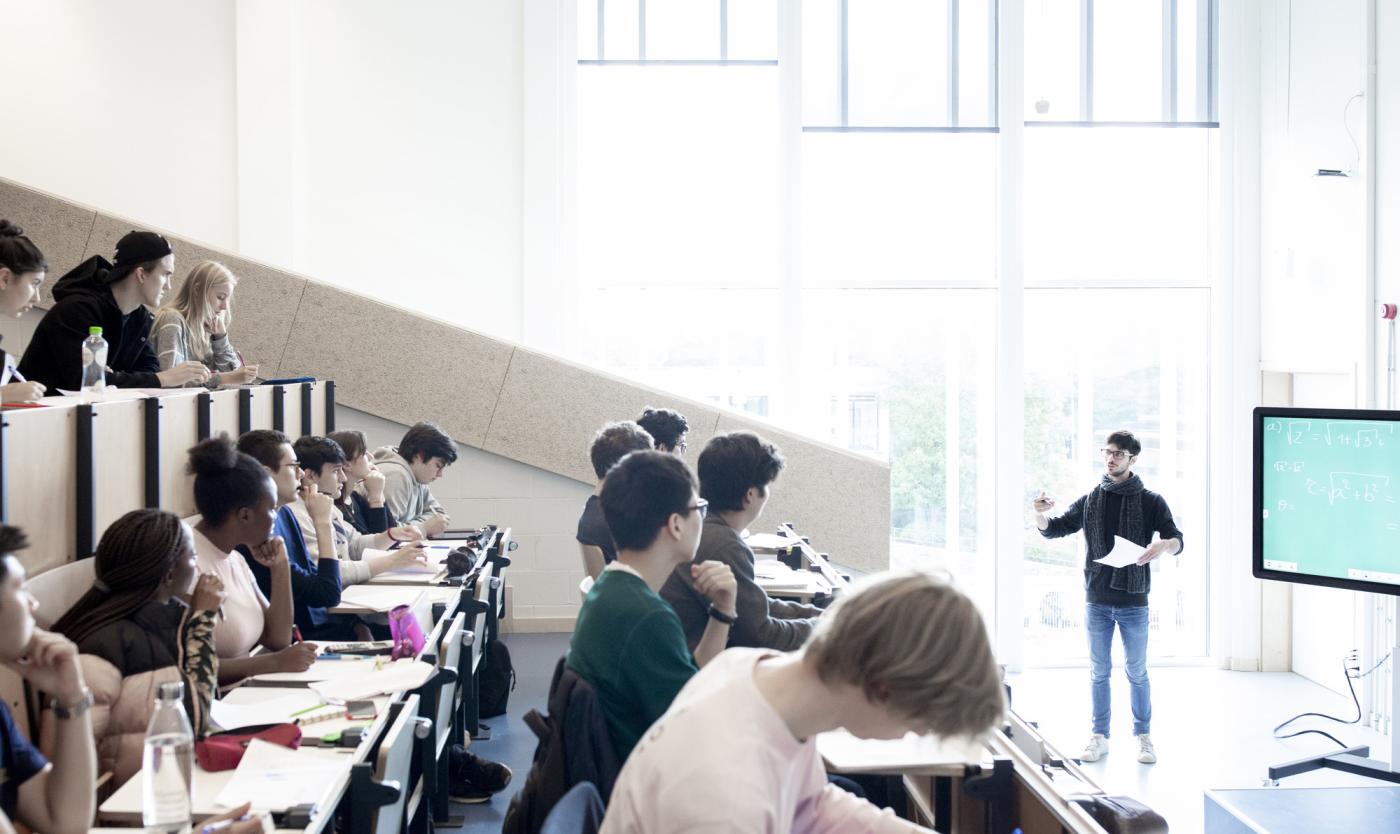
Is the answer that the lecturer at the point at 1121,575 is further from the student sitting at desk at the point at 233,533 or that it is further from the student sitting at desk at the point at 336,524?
the student sitting at desk at the point at 233,533

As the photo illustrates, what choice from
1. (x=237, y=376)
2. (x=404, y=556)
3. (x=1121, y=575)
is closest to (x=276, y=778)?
(x=404, y=556)

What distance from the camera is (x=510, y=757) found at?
16.1ft

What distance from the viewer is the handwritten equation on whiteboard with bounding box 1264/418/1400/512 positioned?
16.9ft

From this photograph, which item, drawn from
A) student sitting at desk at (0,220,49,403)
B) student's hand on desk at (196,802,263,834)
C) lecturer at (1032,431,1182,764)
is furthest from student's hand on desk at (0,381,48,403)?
lecturer at (1032,431,1182,764)

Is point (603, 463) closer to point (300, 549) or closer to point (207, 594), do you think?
point (300, 549)

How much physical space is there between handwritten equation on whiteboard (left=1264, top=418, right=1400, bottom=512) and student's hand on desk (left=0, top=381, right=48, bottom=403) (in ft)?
16.4

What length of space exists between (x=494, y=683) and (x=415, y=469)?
1.13m

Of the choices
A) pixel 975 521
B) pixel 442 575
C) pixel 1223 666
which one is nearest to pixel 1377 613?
pixel 1223 666

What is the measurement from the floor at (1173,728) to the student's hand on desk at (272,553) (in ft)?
4.27

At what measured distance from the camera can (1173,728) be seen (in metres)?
6.84

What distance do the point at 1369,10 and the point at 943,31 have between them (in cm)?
267

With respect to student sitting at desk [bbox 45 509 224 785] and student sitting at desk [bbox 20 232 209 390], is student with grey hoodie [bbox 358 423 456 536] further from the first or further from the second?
student sitting at desk [bbox 45 509 224 785]

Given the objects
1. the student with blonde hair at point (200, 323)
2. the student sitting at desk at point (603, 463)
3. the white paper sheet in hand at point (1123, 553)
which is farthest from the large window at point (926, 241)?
the student sitting at desk at point (603, 463)

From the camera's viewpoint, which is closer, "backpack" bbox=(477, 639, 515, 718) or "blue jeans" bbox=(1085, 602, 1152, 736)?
"backpack" bbox=(477, 639, 515, 718)
